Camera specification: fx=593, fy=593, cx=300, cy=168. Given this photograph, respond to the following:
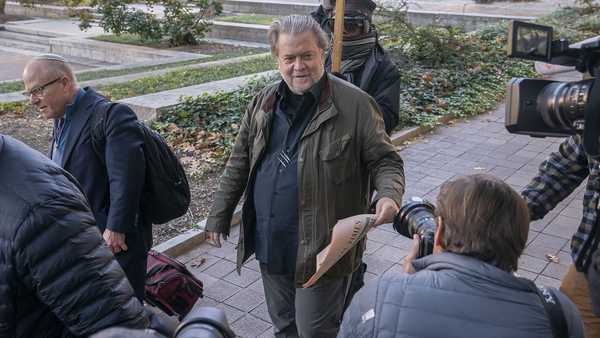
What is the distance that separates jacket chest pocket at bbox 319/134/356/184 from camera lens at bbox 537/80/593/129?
2.74ft

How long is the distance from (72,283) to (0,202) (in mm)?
320

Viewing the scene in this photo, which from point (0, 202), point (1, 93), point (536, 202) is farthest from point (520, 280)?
point (1, 93)

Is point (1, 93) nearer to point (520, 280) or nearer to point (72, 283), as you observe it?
point (72, 283)

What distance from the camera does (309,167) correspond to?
8.55ft

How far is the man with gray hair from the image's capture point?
8.61 ft

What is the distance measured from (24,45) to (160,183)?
19.4 m

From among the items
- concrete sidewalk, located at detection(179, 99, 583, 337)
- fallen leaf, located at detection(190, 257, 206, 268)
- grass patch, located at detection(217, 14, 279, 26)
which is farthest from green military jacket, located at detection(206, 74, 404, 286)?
grass patch, located at detection(217, 14, 279, 26)

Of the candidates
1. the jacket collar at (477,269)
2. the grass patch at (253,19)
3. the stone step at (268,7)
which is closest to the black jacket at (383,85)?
the jacket collar at (477,269)

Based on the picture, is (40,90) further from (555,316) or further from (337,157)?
(555,316)

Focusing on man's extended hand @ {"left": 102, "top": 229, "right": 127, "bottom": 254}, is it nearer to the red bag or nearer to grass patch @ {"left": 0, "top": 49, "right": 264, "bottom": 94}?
the red bag

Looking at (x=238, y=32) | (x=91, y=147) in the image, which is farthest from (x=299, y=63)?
(x=238, y=32)

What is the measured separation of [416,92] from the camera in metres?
9.27

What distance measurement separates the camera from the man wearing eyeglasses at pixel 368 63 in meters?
3.55

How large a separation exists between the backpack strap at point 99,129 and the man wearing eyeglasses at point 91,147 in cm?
1
